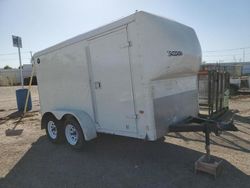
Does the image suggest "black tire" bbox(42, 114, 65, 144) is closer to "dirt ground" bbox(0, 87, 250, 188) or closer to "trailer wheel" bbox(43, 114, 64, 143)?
"trailer wheel" bbox(43, 114, 64, 143)

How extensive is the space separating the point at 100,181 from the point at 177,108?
6.53 ft

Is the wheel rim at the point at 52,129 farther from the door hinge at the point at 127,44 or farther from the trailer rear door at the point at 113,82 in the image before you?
the door hinge at the point at 127,44

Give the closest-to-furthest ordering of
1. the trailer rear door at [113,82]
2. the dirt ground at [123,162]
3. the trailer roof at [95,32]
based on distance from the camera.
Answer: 1. the dirt ground at [123,162]
2. the trailer roof at [95,32]
3. the trailer rear door at [113,82]

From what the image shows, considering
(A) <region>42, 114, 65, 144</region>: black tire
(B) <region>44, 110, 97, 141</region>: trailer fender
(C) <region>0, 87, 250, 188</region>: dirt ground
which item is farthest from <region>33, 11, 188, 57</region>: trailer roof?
(C) <region>0, 87, 250, 188</region>: dirt ground

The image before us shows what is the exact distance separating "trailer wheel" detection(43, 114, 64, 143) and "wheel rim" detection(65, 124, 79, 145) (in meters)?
0.38

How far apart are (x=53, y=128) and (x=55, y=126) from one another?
258mm

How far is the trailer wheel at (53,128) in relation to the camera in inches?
246

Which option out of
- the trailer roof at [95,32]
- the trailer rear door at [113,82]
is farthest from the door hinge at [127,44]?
the trailer roof at [95,32]

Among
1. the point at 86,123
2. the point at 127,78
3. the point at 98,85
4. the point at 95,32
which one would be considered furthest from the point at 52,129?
the point at 127,78

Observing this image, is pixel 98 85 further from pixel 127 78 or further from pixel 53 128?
pixel 53 128

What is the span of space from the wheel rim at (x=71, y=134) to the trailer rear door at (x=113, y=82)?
33.8 inches

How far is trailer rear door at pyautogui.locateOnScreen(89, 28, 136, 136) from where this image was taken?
14.6ft

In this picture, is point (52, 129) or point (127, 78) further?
point (52, 129)

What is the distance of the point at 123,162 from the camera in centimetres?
492
